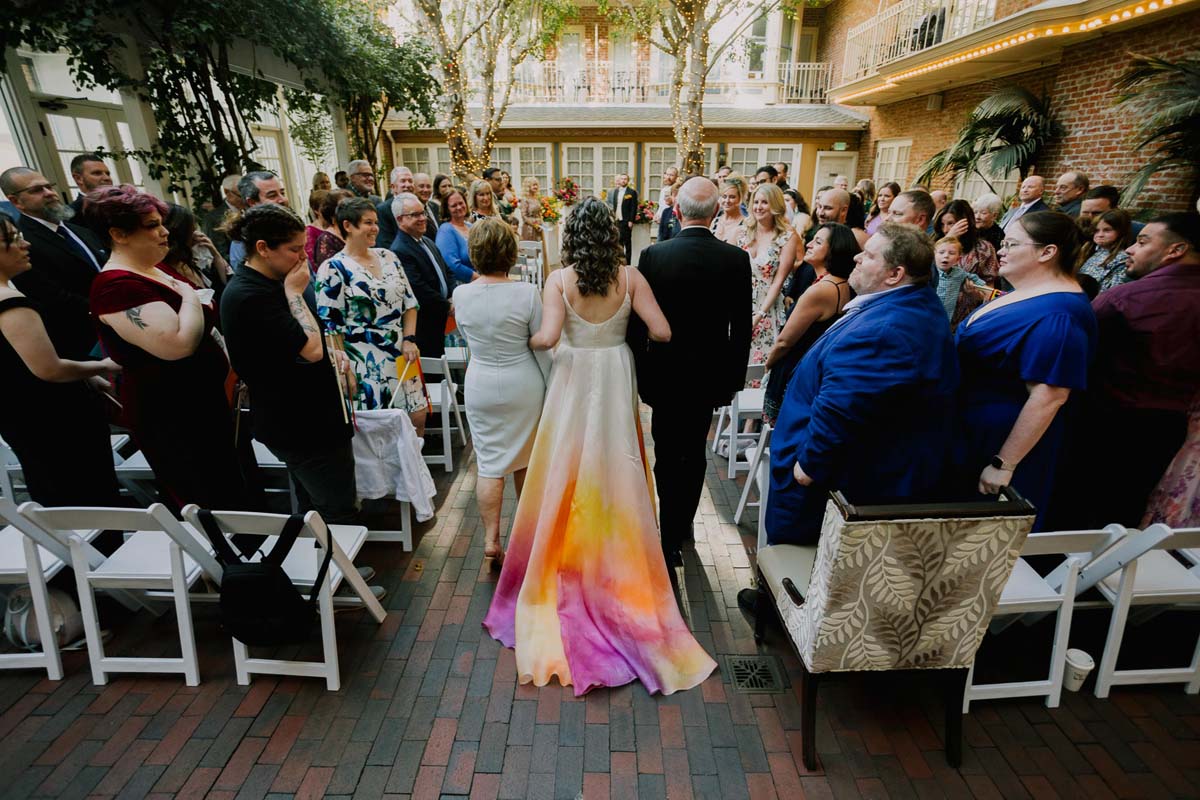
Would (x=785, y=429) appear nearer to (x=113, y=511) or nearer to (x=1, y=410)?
(x=113, y=511)

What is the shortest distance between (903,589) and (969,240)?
12.2 feet

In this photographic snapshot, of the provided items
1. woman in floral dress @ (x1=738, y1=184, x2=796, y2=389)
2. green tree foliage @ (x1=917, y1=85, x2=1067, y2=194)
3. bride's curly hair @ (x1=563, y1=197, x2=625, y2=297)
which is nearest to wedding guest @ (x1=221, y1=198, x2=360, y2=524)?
bride's curly hair @ (x1=563, y1=197, x2=625, y2=297)

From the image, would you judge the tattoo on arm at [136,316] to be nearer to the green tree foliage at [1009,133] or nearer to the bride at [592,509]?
the bride at [592,509]

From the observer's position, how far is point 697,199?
2.68m

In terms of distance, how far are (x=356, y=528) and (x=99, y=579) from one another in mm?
918

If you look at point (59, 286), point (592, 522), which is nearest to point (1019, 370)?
point (592, 522)

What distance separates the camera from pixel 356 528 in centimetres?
260

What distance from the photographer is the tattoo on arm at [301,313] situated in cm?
244

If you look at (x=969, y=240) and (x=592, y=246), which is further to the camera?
(x=969, y=240)

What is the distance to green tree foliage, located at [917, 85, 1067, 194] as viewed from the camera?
7648mm

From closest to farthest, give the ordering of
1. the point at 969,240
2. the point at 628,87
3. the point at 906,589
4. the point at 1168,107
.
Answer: the point at 906,589 < the point at 969,240 < the point at 1168,107 < the point at 628,87

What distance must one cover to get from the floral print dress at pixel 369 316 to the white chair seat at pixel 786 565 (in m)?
2.19

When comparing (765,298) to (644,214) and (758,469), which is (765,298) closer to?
(758,469)

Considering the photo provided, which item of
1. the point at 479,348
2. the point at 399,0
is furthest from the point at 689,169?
the point at 479,348
